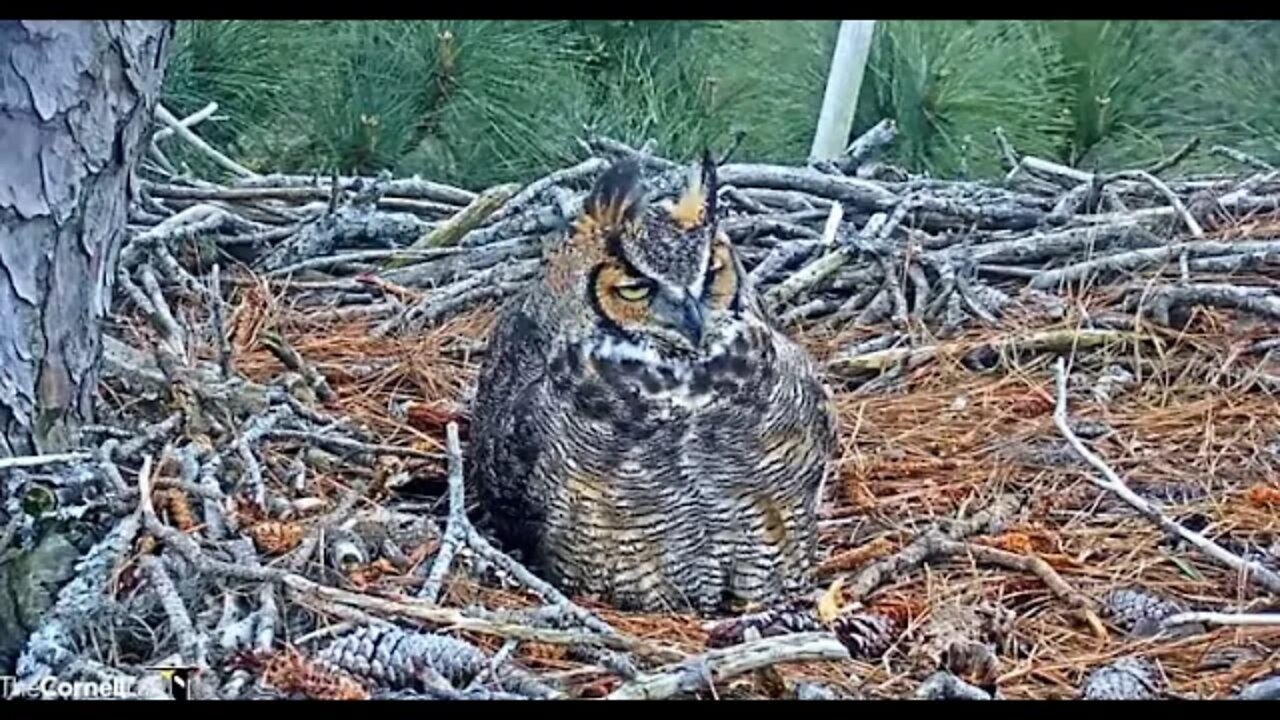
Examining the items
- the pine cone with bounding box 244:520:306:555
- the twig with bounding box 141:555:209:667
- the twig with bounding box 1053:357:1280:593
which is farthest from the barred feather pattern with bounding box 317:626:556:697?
the twig with bounding box 1053:357:1280:593

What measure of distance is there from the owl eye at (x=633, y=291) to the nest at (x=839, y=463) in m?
0.26

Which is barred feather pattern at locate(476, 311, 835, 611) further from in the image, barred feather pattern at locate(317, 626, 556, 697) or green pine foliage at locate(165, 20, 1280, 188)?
green pine foliage at locate(165, 20, 1280, 188)

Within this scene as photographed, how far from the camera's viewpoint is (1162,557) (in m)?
2.24

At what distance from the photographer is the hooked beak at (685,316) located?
79.4 inches

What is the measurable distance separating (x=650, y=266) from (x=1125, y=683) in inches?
25.3

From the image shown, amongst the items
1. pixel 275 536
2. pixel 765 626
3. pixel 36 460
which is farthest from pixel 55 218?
pixel 765 626

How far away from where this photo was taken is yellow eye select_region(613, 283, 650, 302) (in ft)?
6.73

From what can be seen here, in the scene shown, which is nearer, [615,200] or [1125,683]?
[1125,683]

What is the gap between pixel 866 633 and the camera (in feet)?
6.69

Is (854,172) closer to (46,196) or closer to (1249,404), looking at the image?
(1249,404)

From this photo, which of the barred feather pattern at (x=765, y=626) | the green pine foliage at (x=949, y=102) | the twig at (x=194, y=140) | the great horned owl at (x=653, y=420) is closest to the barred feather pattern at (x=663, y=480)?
the great horned owl at (x=653, y=420)

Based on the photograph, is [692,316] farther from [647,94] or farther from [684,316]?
[647,94]
